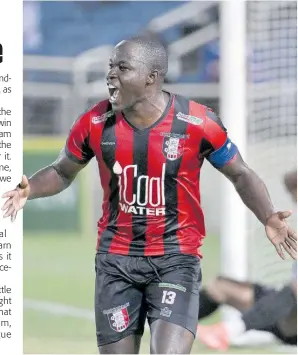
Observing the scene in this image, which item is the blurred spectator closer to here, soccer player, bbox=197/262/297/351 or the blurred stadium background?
the blurred stadium background

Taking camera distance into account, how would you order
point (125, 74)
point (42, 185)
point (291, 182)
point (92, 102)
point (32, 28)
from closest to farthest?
point (125, 74) < point (42, 185) < point (291, 182) < point (92, 102) < point (32, 28)

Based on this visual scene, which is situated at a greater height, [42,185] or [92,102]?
[92,102]

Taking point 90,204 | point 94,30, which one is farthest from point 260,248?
point 94,30

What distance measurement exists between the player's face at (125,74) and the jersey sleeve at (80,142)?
0.21 meters

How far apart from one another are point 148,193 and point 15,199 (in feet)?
1.99

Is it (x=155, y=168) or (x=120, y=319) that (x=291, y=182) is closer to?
(x=155, y=168)

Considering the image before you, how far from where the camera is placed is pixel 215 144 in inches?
192

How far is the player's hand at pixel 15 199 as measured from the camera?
4797 mm

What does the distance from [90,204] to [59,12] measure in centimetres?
284

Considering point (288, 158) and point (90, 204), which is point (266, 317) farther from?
point (90, 204)

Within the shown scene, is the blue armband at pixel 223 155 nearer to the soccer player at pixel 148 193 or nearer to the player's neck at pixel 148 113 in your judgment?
the soccer player at pixel 148 193

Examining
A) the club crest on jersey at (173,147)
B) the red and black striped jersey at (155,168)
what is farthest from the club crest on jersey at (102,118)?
the club crest on jersey at (173,147)

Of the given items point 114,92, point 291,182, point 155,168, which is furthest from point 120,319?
point 291,182

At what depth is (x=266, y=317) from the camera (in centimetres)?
Result: 711
